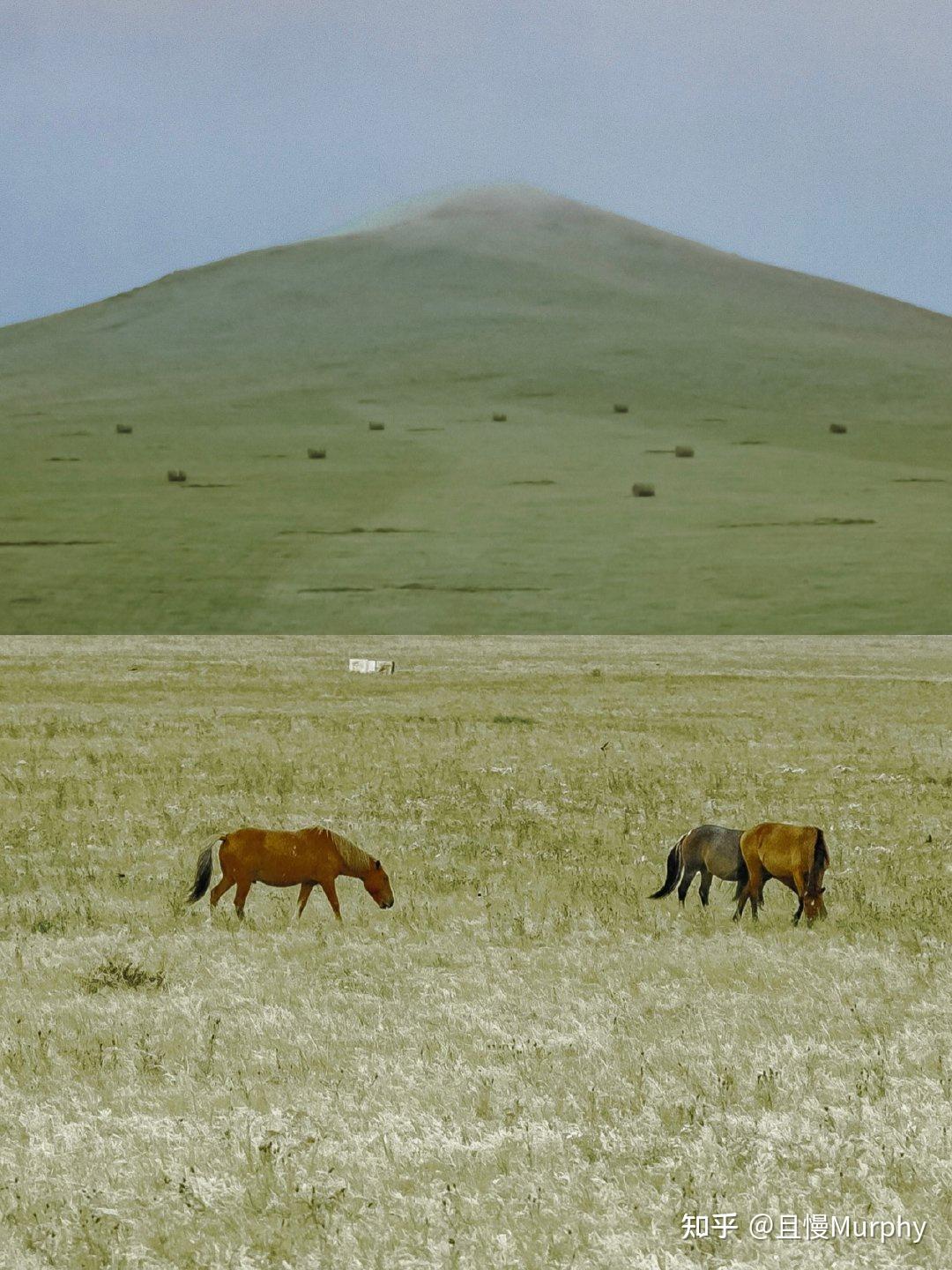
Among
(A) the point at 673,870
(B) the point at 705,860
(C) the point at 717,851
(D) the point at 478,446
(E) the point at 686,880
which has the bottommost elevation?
(E) the point at 686,880

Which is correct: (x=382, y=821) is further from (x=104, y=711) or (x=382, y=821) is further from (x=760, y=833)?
(x=104, y=711)

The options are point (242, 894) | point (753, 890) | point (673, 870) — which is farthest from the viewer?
point (673, 870)

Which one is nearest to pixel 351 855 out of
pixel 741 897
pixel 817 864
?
pixel 741 897

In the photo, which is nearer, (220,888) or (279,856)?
(279,856)

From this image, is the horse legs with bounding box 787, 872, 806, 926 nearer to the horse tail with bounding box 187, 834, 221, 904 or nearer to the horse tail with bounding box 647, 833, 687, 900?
the horse tail with bounding box 647, 833, 687, 900

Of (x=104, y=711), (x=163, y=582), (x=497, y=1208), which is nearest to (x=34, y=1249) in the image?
(x=497, y=1208)

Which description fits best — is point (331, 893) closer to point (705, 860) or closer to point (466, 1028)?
point (466, 1028)

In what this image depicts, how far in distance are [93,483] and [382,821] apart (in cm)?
8292

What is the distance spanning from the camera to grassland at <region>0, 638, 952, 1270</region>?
7262 mm

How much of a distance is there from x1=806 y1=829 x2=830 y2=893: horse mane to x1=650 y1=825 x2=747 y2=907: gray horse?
59cm

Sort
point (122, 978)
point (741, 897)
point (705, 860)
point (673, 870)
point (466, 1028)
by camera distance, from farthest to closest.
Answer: point (673, 870), point (705, 860), point (741, 897), point (122, 978), point (466, 1028)

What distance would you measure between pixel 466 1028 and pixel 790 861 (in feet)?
13.6

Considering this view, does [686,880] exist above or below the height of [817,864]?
below

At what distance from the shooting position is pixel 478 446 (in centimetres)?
10556
